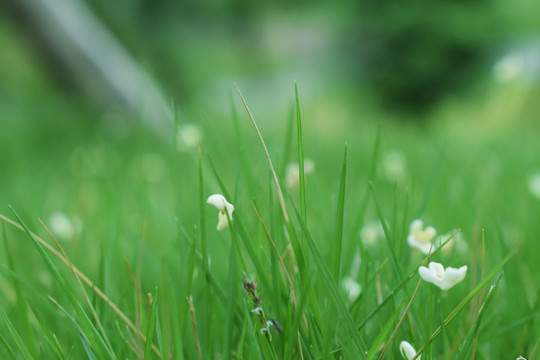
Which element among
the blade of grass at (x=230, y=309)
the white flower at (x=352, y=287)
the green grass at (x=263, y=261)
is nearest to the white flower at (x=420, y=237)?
the green grass at (x=263, y=261)

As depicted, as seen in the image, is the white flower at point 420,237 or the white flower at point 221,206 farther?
the white flower at point 420,237

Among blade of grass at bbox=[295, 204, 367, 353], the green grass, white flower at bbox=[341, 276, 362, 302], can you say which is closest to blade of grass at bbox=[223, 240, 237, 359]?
the green grass

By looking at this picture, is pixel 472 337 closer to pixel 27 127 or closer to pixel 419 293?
pixel 419 293

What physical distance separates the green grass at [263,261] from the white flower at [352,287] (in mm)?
11

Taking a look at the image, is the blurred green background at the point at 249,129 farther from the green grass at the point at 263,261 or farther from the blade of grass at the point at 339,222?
the blade of grass at the point at 339,222

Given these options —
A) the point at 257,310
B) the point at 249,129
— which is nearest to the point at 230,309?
the point at 257,310

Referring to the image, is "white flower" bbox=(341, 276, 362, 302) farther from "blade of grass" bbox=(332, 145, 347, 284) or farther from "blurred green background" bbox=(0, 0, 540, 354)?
"blade of grass" bbox=(332, 145, 347, 284)

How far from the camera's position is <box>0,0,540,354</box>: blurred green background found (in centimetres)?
105

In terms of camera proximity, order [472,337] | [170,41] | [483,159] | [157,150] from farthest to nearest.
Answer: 1. [170,41]
2. [157,150]
3. [483,159]
4. [472,337]

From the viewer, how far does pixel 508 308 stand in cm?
74

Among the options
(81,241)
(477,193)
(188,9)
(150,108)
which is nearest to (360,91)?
(188,9)

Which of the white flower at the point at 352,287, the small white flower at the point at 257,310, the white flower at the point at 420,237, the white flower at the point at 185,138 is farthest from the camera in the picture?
the white flower at the point at 185,138

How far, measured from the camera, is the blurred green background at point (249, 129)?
3.44ft

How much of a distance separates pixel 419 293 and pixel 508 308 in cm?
18
